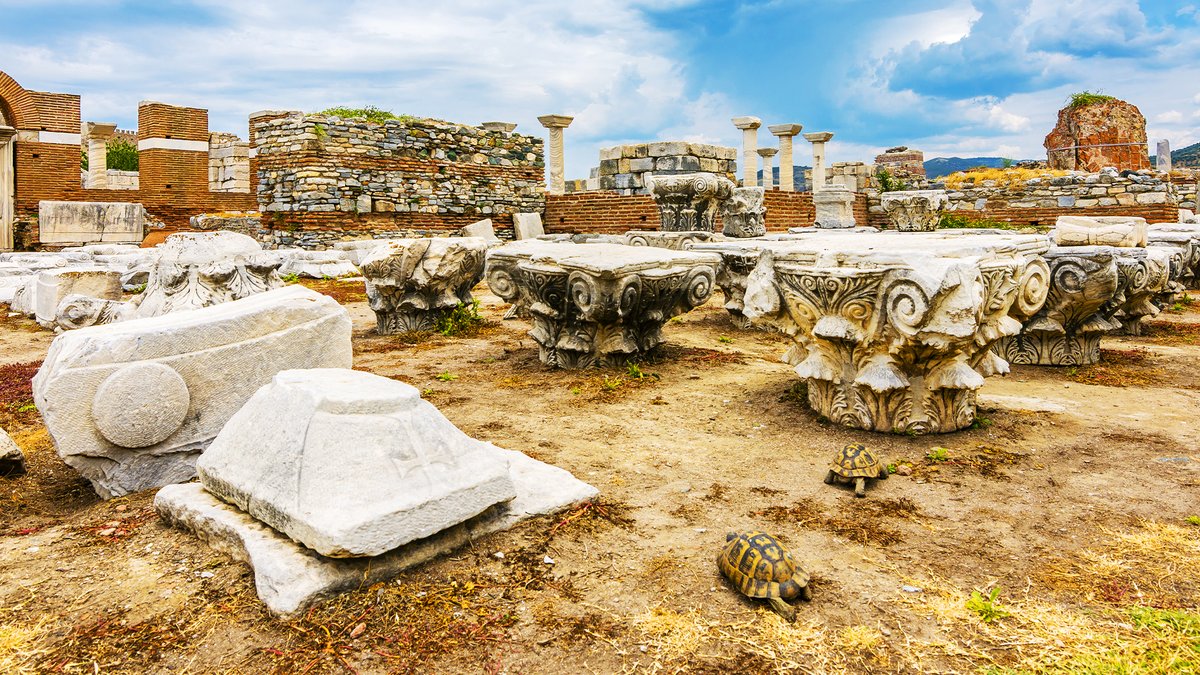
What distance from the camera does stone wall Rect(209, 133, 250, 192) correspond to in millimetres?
23844

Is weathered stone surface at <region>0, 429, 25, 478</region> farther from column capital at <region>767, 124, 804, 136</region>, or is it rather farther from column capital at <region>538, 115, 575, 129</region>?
column capital at <region>767, 124, 804, 136</region>

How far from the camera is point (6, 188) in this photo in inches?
659

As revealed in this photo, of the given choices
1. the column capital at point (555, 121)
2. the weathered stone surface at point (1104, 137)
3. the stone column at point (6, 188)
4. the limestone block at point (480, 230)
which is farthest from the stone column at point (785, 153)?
the stone column at point (6, 188)

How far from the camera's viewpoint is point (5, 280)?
34.7 feet

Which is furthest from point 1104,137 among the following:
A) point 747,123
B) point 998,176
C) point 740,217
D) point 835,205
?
point 740,217

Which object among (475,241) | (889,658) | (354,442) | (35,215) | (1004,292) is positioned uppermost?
(35,215)

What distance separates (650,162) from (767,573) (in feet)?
49.2

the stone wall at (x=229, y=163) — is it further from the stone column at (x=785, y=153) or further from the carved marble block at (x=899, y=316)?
the carved marble block at (x=899, y=316)

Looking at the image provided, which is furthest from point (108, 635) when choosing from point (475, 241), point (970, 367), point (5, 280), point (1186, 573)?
point (5, 280)

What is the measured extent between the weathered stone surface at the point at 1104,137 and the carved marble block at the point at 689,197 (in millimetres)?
15766

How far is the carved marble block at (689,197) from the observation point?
1128cm

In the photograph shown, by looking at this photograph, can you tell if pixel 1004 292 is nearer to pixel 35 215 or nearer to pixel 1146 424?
pixel 1146 424

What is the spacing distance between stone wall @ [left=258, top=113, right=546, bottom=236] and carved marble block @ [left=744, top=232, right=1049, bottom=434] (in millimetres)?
11795

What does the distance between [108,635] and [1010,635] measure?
253cm
